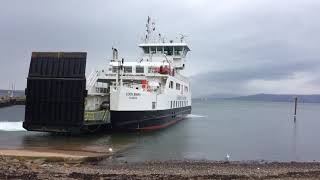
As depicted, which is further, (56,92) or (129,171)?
(56,92)

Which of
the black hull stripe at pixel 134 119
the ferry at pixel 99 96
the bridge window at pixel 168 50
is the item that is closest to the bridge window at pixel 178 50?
the bridge window at pixel 168 50

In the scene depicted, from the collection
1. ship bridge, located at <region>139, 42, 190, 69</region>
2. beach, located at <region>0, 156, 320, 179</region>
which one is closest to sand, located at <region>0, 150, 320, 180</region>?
beach, located at <region>0, 156, 320, 179</region>

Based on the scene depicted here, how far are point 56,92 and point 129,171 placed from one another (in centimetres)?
1125

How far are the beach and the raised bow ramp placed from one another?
7430 mm

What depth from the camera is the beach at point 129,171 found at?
45.0 feet

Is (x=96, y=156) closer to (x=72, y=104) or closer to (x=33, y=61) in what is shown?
(x=72, y=104)

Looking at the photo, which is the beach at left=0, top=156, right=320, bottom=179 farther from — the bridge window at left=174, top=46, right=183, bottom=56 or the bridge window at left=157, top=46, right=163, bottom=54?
the bridge window at left=174, top=46, right=183, bottom=56

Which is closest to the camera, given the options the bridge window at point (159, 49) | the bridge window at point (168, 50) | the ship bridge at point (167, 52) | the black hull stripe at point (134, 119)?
the black hull stripe at point (134, 119)

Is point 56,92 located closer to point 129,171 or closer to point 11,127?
point 129,171

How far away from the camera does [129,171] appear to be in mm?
15500

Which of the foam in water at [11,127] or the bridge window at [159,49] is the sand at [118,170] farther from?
the bridge window at [159,49]

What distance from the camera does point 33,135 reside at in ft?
94.1

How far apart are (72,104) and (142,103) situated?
568 cm

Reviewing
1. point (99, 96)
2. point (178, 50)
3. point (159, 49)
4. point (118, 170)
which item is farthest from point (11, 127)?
point (118, 170)
